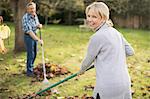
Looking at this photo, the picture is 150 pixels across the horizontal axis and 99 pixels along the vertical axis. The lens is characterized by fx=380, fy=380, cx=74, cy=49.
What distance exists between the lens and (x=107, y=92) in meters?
3.95

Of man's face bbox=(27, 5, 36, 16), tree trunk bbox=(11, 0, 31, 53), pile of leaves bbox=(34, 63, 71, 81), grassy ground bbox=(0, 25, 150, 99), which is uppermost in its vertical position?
man's face bbox=(27, 5, 36, 16)

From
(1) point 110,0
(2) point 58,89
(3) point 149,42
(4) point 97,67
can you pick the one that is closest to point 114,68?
(4) point 97,67

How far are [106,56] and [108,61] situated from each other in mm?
56

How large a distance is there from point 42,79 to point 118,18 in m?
14.5

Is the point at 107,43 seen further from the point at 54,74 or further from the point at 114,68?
the point at 54,74

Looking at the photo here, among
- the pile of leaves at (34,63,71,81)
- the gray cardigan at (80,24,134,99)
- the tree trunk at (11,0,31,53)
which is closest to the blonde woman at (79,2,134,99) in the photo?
the gray cardigan at (80,24,134,99)

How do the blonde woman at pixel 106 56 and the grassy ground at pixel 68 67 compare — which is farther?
the grassy ground at pixel 68 67

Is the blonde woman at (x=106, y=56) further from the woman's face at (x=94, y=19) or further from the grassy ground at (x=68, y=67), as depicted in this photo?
the grassy ground at (x=68, y=67)

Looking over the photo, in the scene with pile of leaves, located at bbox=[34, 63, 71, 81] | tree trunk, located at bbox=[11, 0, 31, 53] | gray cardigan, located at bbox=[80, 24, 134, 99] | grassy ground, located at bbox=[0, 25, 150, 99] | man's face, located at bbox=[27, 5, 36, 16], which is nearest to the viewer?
gray cardigan, located at bbox=[80, 24, 134, 99]

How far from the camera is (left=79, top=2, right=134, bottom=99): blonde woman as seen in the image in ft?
12.9

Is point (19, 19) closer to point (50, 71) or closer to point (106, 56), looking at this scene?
point (50, 71)

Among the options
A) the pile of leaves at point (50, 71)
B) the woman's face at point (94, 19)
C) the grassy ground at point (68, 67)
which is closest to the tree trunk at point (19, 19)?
the grassy ground at point (68, 67)

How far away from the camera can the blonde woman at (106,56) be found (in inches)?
155

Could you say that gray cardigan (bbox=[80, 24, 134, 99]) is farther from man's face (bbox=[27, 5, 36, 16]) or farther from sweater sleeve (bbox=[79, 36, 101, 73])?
man's face (bbox=[27, 5, 36, 16])
